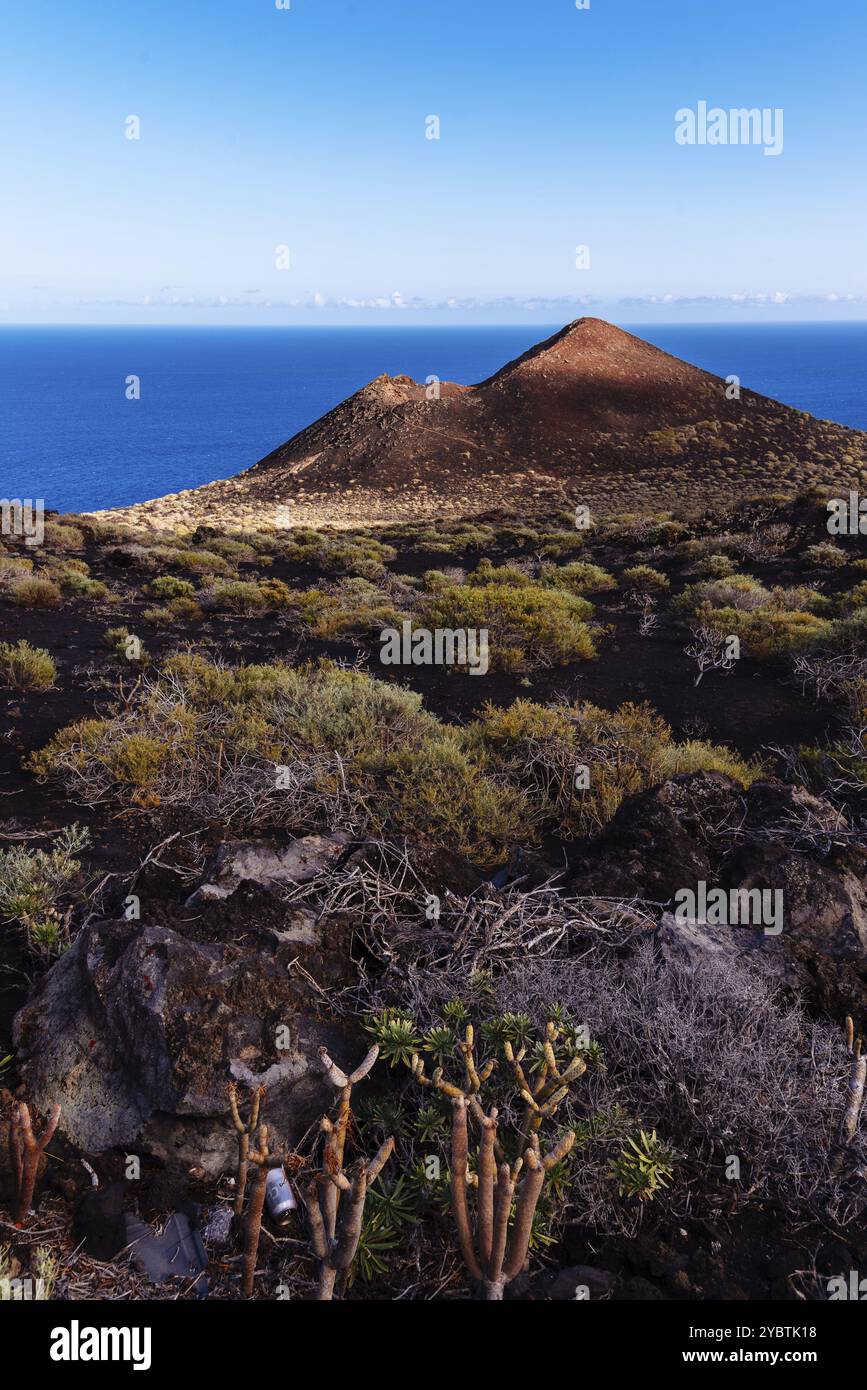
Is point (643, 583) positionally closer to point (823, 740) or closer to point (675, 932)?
point (823, 740)

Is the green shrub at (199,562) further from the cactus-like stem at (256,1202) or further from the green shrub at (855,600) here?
the cactus-like stem at (256,1202)

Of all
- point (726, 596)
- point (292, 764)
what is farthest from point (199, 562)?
point (292, 764)

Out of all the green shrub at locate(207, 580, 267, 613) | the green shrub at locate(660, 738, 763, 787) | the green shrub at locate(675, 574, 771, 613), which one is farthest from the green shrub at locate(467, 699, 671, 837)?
the green shrub at locate(207, 580, 267, 613)

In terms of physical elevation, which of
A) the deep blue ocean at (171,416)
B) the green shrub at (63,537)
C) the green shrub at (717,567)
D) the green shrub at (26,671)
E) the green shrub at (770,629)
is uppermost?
the deep blue ocean at (171,416)

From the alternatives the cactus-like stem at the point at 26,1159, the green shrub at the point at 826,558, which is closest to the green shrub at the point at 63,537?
the green shrub at the point at 826,558

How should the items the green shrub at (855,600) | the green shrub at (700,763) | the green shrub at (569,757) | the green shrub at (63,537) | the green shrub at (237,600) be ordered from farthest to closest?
the green shrub at (63,537) → the green shrub at (237,600) → the green shrub at (855,600) → the green shrub at (700,763) → the green shrub at (569,757)
